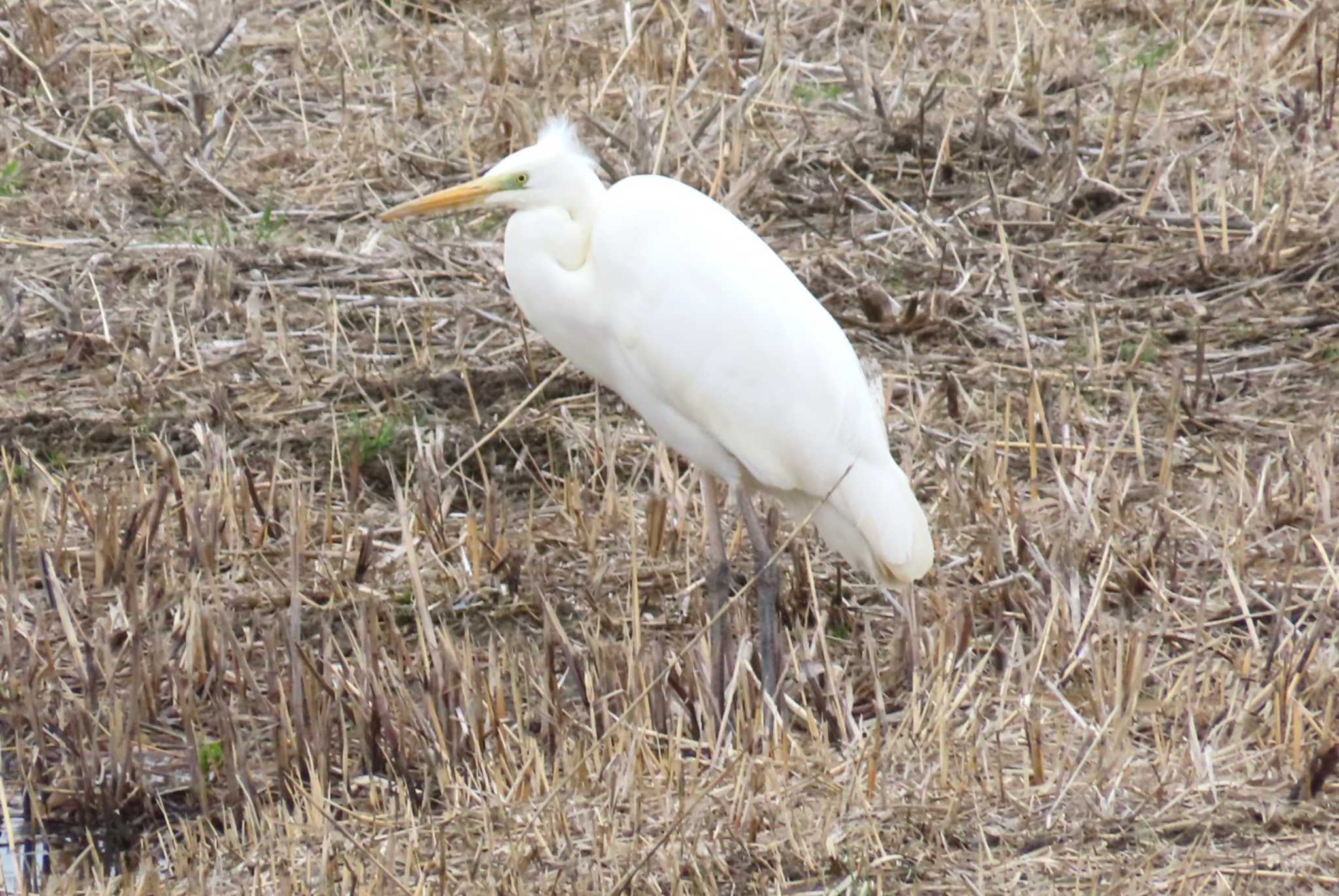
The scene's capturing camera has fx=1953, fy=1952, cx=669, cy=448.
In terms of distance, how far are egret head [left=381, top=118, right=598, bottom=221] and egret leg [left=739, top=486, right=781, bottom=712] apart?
670 millimetres

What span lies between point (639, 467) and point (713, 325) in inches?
33.0

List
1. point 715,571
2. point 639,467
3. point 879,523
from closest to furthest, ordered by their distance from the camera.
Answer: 1. point 879,523
2. point 715,571
3. point 639,467

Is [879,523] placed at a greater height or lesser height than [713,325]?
lesser

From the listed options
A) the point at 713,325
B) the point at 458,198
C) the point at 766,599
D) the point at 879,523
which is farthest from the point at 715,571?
the point at 458,198

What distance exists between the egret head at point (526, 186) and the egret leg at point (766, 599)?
67 cm

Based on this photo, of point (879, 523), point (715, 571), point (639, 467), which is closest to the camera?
point (879, 523)

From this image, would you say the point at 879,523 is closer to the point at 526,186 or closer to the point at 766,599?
the point at 766,599

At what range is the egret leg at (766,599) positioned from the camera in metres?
3.48

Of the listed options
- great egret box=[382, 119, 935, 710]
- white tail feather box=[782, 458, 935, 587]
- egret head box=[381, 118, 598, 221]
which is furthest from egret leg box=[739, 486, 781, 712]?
egret head box=[381, 118, 598, 221]

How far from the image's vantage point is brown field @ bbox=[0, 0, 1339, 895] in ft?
9.41

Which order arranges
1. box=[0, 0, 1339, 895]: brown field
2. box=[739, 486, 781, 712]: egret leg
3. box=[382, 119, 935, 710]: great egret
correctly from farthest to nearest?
box=[382, 119, 935, 710]: great egret, box=[739, 486, 781, 712]: egret leg, box=[0, 0, 1339, 895]: brown field

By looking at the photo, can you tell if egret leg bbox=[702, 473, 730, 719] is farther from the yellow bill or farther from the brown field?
the yellow bill

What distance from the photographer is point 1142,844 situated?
2.70 metres

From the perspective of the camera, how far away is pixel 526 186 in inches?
142
